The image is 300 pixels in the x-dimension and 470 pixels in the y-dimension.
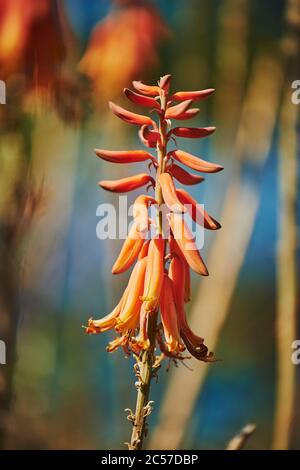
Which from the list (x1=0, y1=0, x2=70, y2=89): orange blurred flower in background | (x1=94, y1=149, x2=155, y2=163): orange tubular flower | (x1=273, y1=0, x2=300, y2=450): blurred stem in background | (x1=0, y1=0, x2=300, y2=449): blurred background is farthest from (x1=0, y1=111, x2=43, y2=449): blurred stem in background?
(x1=273, y1=0, x2=300, y2=450): blurred stem in background

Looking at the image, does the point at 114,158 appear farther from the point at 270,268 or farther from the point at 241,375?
the point at 241,375

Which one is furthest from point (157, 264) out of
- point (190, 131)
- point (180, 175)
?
point (190, 131)

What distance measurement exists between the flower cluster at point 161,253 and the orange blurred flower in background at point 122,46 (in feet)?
1.59

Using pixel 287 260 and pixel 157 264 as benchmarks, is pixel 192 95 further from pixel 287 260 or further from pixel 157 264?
pixel 287 260

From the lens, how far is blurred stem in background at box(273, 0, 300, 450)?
2180 mm

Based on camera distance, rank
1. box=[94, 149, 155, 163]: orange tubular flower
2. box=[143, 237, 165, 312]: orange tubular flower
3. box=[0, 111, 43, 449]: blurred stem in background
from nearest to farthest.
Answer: box=[143, 237, 165, 312]: orange tubular flower < box=[94, 149, 155, 163]: orange tubular flower < box=[0, 111, 43, 449]: blurred stem in background

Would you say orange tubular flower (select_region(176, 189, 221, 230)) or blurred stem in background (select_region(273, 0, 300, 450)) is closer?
orange tubular flower (select_region(176, 189, 221, 230))

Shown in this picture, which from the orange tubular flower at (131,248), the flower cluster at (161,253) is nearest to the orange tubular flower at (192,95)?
the flower cluster at (161,253)

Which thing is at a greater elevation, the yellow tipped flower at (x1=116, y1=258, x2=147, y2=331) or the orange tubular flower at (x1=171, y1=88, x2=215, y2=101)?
the orange tubular flower at (x1=171, y1=88, x2=215, y2=101)

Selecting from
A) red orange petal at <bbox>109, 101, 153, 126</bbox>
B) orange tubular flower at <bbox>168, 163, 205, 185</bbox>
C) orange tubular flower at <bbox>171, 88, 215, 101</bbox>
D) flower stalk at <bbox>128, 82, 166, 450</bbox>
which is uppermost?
orange tubular flower at <bbox>171, 88, 215, 101</bbox>

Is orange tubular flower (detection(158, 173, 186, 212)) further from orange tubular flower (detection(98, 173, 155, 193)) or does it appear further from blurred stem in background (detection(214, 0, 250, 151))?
blurred stem in background (detection(214, 0, 250, 151))

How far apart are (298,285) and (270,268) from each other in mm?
117

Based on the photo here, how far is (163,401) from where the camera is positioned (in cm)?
214

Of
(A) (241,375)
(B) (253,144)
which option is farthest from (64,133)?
(A) (241,375)
